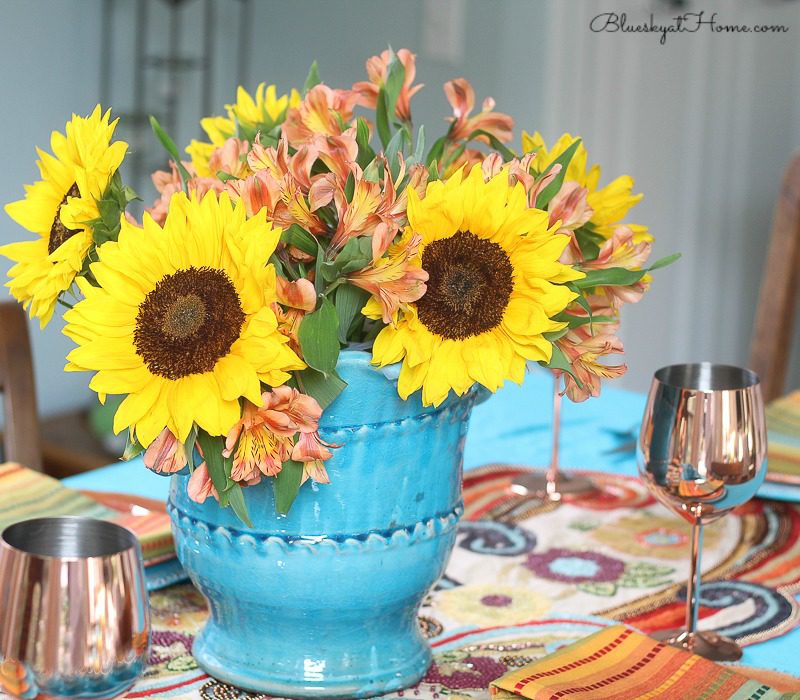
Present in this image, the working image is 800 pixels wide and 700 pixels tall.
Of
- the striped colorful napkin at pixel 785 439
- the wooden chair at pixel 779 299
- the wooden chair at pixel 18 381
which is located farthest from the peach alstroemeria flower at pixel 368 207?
the wooden chair at pixel 779 299

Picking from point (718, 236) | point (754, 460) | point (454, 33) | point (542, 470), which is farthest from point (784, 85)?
point (754, 460)

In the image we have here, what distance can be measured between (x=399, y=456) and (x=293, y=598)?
99 millimetres

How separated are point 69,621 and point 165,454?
117 mm

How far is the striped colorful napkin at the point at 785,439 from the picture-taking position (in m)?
1.02

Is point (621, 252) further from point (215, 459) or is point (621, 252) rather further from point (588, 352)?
point (215, 459)

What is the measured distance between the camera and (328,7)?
2.97 meters

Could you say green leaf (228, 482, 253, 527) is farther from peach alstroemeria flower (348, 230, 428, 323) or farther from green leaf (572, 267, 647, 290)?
green leaf (572, 267, 647, 290)

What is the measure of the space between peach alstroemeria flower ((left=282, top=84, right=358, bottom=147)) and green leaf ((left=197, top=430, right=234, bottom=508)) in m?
0.19

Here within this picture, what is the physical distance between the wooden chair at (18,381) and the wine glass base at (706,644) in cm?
71

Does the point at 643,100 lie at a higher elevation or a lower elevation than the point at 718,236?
higher

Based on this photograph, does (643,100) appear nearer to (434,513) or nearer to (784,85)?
(784,85)

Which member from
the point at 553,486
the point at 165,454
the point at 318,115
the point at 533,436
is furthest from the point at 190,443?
the point at 533,436

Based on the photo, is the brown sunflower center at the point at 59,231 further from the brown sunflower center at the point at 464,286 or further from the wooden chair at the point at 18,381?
the wooden chair at the point at 18,381

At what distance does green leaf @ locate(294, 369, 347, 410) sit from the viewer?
58 cm
